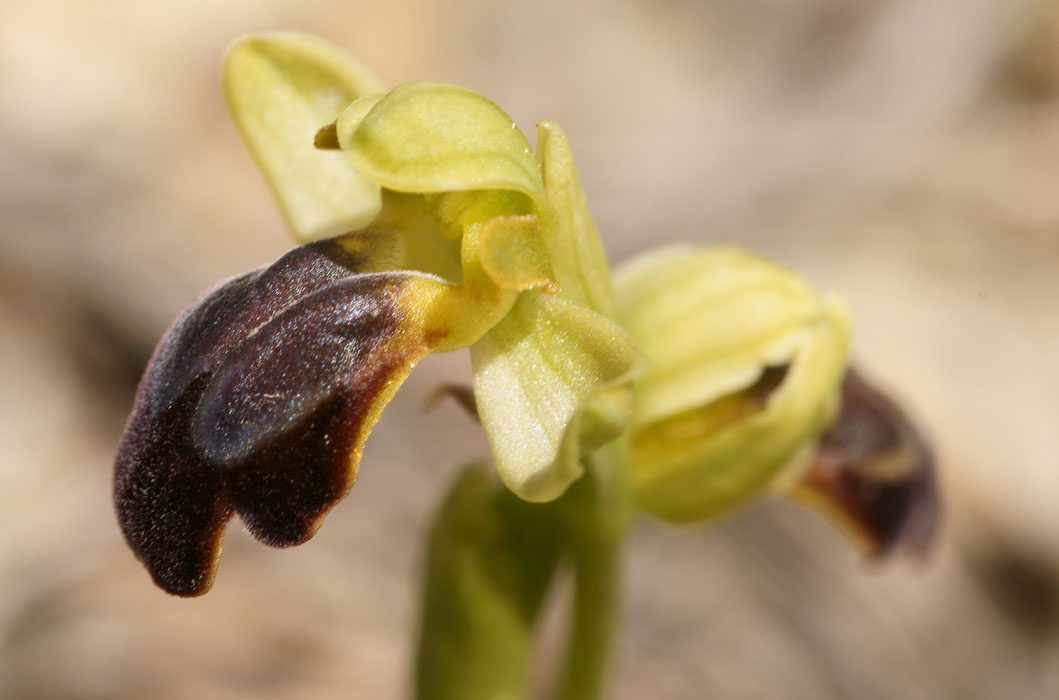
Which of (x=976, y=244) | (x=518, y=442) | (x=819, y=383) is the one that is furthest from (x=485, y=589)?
(x=976, y=244)

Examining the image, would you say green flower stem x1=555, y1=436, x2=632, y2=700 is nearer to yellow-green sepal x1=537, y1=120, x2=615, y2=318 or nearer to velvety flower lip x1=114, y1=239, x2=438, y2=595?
yellow-green sepal x1=537, y1=120, x2=615, y2=318

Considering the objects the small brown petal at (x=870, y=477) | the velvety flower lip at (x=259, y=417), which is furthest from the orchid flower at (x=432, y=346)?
the small brown petal at (x=870, y=477)

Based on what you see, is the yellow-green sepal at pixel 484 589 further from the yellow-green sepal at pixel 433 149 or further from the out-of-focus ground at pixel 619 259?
the out-of-focus ground at pixel 619 259

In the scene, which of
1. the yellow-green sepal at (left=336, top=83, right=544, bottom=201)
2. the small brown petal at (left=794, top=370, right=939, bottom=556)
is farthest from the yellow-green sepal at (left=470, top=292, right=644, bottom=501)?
the small brown petal at (left=794, top=370, right=939, bottom=556)

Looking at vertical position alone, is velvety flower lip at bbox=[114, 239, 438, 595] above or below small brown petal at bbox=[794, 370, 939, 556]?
above

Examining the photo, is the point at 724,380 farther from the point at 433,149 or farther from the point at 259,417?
the point at 259,417
